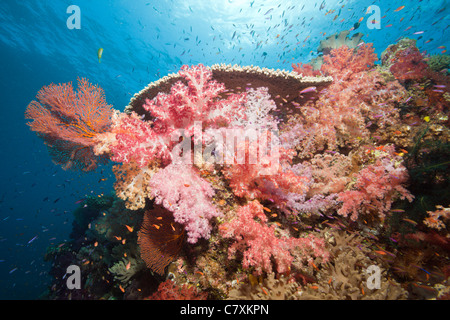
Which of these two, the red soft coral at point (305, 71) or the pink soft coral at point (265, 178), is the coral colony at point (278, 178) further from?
the red soft coral at point (305, 71)

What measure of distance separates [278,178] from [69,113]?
17.2ft

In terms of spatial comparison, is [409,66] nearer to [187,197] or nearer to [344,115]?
[344,115]

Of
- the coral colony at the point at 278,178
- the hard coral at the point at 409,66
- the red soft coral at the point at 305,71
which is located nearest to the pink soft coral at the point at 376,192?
the coral colony at the point at 278,178

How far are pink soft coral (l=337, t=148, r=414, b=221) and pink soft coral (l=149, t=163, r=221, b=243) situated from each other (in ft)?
7.94

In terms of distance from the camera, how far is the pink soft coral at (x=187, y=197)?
9.40 feet

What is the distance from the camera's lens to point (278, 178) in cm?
319

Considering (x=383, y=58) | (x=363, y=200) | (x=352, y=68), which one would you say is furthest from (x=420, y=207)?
(x=383, y=58)

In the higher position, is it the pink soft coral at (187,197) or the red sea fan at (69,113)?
the red sea fan at (69,113)

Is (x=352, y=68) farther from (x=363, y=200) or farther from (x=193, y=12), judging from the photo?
(x=193, y=12)

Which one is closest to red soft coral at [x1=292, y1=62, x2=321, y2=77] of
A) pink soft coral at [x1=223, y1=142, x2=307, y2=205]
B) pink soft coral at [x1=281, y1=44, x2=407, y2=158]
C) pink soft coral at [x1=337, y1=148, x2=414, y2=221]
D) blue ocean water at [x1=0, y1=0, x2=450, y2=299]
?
pink soft coral at [x1=281, y1=44, x2=407, y2=158]

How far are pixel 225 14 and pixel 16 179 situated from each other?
275 feet

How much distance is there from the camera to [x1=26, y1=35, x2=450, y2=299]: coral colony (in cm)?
268

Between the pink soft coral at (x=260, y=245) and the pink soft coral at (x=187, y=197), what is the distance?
1.23 ft

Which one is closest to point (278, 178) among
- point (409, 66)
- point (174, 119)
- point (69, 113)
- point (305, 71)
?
point (174, 119)
